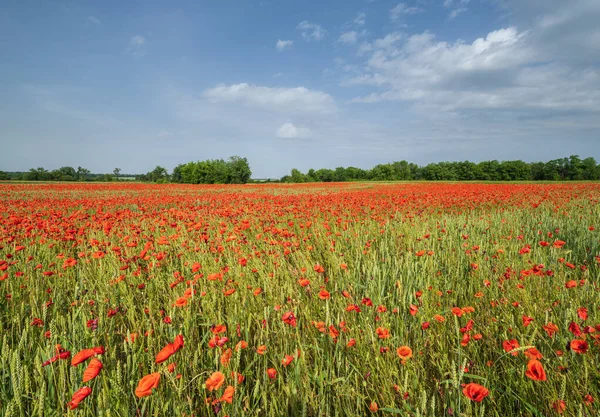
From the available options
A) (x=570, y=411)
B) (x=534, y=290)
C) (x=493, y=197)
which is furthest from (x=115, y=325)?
(x=493, y=197)

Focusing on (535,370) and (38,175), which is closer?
(535,370)

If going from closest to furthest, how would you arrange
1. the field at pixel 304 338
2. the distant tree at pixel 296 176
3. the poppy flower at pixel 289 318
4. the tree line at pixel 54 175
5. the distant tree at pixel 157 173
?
the field at pixel 304 338 < the poppy flower at pixel 289 318 < the tree line at pixel 54 175 < the distant tree at pixel 296 176 < the distant tree at pixel 157 173

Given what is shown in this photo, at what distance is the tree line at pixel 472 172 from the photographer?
89.1m

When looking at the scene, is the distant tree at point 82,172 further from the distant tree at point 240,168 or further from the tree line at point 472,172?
the tree line at point 472,172

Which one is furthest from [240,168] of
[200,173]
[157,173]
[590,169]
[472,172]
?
[590,169]

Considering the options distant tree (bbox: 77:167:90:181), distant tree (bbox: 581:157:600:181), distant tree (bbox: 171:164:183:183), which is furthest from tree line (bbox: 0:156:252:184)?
distant tree (bbox: 581:157:600:181)

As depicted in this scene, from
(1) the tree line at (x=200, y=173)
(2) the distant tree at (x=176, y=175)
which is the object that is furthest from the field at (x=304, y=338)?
(2) the distant tree at (x=176, y=175)

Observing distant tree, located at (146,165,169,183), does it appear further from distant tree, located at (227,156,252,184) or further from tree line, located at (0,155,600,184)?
distant tree, located at (227,156,252,184)

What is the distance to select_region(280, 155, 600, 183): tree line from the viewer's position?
89062 millimetres

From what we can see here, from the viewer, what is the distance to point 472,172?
106375mm

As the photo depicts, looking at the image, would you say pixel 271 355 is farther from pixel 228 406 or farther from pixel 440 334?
pixel 440 334

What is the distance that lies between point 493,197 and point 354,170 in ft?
366

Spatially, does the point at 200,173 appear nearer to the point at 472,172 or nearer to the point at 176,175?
the point at 176,175

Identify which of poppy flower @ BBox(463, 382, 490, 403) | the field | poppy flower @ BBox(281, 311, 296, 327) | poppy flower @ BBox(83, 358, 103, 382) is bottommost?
the field
